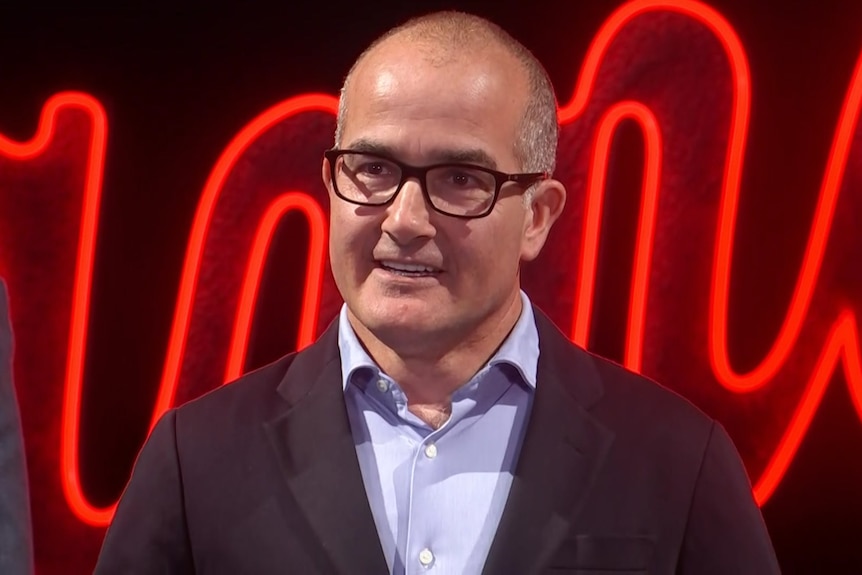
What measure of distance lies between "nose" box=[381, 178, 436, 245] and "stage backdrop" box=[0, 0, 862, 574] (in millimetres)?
1041

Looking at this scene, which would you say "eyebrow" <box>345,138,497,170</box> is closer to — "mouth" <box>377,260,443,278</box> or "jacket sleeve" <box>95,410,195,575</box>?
"mouth" <box>377,260,443,278</box>

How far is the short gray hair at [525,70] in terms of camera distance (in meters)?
1.28

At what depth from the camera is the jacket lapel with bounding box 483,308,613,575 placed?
1.26m

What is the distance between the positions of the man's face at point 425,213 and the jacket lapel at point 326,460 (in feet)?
0.51

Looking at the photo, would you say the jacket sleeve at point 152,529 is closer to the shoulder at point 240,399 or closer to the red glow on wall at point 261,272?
the shoulder at point 240,399

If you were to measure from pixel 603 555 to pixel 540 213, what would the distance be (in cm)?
51

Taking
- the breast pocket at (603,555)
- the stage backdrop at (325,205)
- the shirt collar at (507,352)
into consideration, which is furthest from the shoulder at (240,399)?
the stage backdrop at (325,205)

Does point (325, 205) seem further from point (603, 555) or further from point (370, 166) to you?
point (603, 555)

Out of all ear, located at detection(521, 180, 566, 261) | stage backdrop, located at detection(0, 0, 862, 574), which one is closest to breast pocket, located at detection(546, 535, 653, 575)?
ear, located at detection(521, 180, 566, 261)

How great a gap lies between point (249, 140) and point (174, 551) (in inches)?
46.8

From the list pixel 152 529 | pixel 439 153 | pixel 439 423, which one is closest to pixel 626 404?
A: pixel 439 423

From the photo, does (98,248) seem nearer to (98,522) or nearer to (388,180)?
(98,522)

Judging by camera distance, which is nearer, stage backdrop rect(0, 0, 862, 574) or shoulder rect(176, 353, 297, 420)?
shoulder rect(176, 353, 297, 420)

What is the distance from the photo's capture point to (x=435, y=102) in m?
1.23
